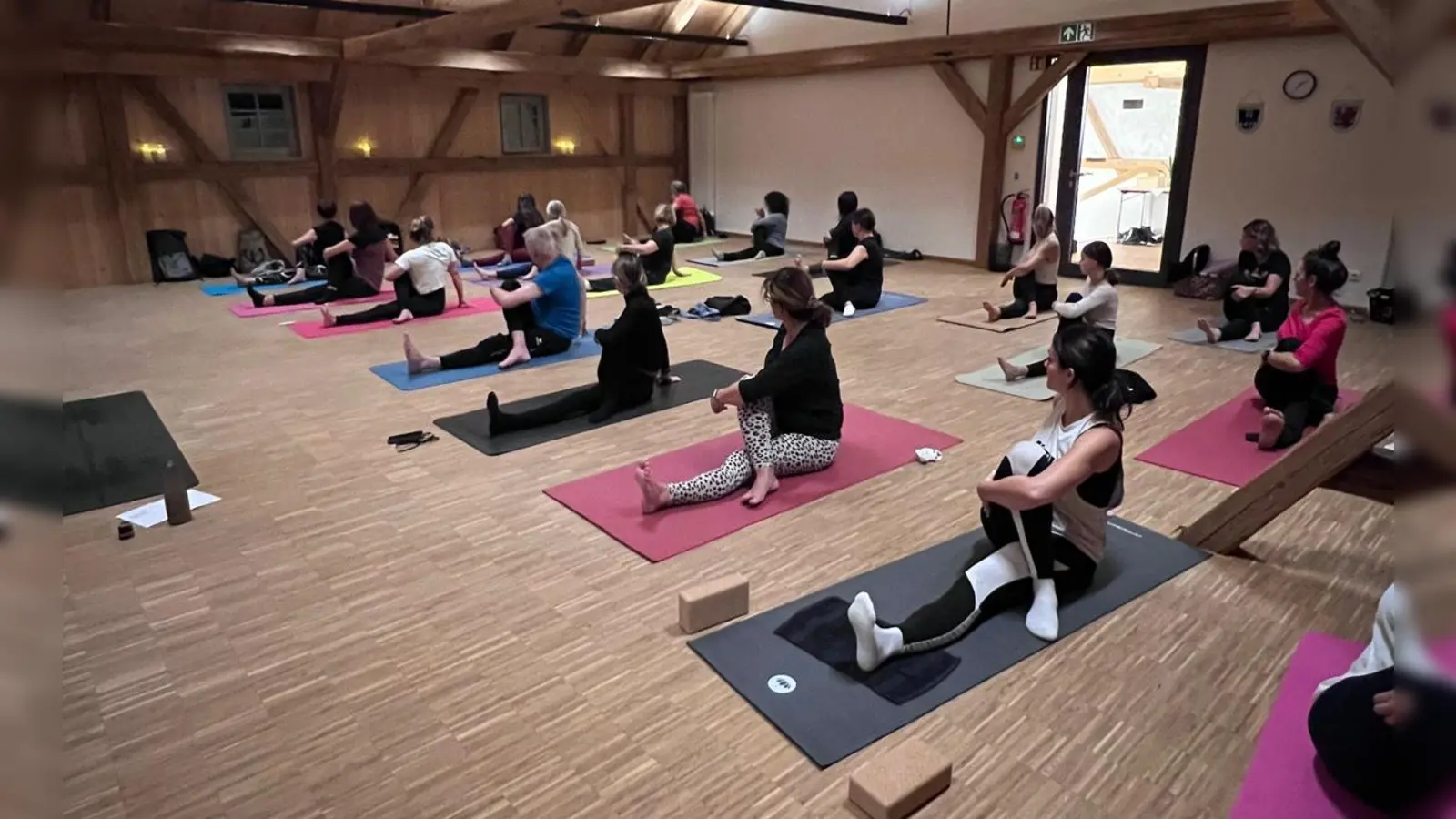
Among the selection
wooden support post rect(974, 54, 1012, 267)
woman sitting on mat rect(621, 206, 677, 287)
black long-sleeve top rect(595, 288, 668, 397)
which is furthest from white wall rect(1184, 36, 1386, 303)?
black long-sleeve top rect(595, 288, 668, 397)

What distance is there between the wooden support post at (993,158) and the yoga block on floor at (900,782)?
27.5 ft

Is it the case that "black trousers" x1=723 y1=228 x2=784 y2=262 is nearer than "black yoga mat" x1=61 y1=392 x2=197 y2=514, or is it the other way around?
"black yoga mat" x1=61 y1=392 x2=197 y2=514

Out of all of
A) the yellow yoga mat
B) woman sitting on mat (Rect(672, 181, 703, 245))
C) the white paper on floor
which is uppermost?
woman sitting on mat (Rect(672, 181, 703, 245))

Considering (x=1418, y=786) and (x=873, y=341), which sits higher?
(x=1418, y=786)

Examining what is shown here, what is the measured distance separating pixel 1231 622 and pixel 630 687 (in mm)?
1897

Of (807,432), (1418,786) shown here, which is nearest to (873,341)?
(807,432)

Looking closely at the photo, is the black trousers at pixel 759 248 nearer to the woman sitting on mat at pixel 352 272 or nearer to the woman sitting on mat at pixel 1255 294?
the woman sitting on mat at pixel 352 272

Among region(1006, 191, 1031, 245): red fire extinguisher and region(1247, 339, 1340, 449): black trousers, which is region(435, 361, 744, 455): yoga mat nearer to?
region(1247, 339, 1340, 449): black trousers

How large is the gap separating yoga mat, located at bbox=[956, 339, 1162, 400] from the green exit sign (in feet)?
11.0

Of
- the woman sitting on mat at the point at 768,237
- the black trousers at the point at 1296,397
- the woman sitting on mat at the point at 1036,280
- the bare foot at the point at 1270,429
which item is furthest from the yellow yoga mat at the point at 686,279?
the bare foot at the point at 1270,429

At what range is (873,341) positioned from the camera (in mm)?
6512

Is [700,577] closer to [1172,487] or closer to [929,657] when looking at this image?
[929,657]

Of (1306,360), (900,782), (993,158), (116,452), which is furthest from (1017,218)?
(900,782)

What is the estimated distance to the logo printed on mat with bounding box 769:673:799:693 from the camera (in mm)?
2525
